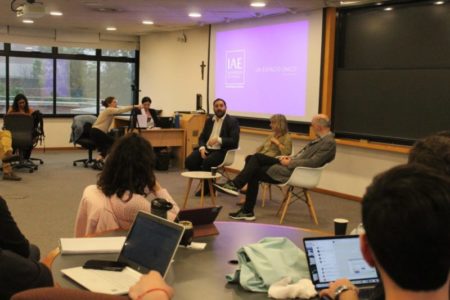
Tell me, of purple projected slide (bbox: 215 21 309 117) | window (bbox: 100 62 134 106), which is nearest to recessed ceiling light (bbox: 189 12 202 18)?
purple projected slide (bbox: 215 21 309 117)

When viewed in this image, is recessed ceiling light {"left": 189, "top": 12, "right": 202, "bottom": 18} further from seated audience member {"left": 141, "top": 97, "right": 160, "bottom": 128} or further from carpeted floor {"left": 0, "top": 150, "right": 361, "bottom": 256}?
carpeted floor {"left": 0, "top": 150, "right": 361, "bottom": 256}

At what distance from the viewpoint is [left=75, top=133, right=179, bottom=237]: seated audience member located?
2629mm

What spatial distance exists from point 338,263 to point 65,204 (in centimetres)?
487

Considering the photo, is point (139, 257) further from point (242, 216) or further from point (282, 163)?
point (282, 163)

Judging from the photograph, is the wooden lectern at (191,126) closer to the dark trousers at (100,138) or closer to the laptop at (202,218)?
the dark trousers at (100,138)

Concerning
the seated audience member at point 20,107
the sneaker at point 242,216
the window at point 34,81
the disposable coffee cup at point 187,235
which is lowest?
the sneaker at point 242,216

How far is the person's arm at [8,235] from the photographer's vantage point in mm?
2178

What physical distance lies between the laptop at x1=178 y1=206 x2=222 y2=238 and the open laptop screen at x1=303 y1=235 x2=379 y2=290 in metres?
0.65

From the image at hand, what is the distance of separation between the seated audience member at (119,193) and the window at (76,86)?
9.45 m

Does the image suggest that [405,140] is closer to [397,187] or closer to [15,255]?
[15,255]

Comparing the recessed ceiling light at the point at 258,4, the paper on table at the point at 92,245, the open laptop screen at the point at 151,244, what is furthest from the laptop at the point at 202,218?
the recessed ceiling light at the point at 258,4

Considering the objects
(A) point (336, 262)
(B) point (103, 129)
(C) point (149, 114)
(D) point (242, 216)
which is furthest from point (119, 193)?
(C) point (149, 114)

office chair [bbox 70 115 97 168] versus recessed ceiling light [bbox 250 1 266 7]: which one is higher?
recessed ceiling light [bbox 250 1 266 7]

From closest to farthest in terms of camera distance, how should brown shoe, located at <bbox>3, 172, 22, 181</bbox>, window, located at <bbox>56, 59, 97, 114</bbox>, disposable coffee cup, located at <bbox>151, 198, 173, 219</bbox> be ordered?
disposable coffee cup, located at <bbox>151, 198, 173, 219</bbox> → brown shoe, located at <bbox>3, 172, 22, 181</bbox> → window, located at <bbox>56, 59, 97, 114</bbox>
